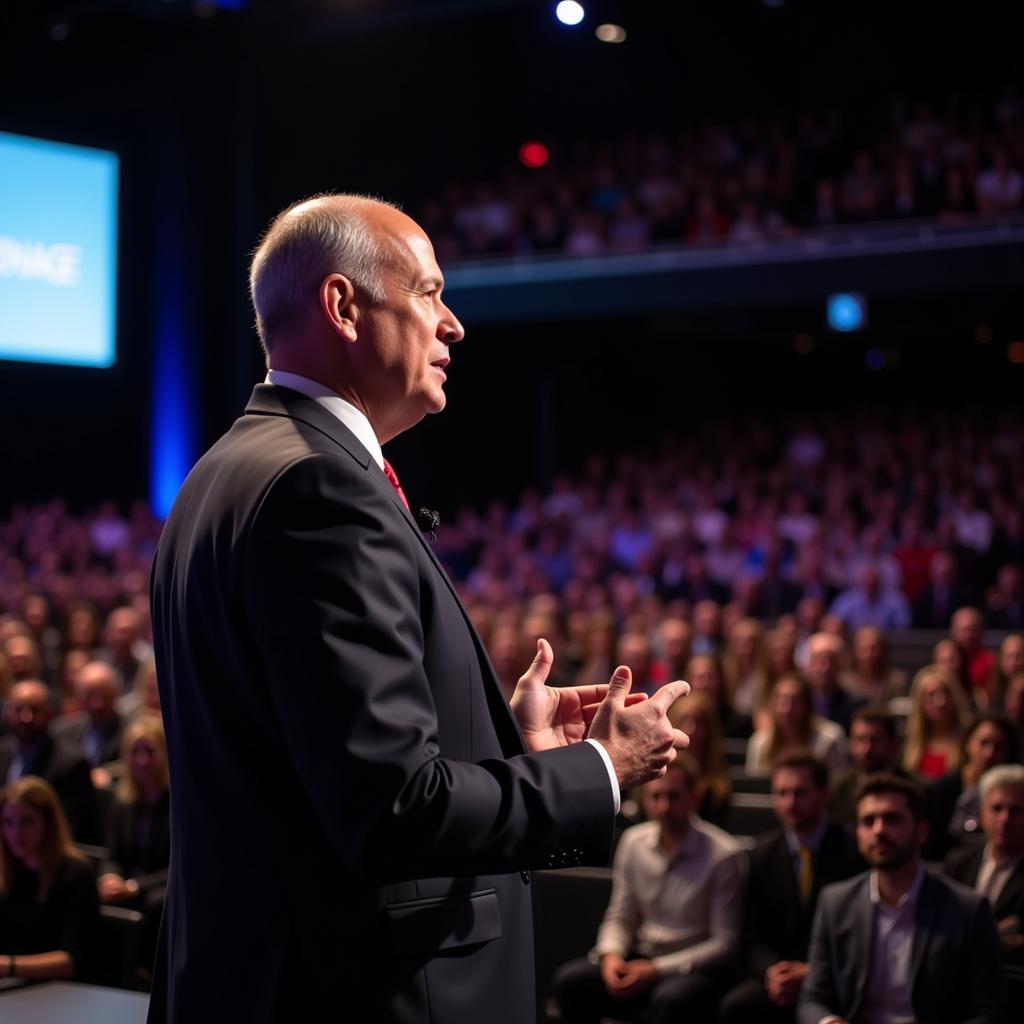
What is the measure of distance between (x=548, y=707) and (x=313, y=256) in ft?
1.76

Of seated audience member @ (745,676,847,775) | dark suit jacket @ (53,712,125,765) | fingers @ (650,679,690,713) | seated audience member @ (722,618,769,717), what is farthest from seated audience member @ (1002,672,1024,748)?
fingers @ (650,679,690,713)

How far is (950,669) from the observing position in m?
6.17

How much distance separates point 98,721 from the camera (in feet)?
20.7

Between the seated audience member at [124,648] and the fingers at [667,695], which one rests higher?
the fingers at [667,695]

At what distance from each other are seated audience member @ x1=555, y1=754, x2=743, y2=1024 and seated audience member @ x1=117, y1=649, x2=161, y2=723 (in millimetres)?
2259

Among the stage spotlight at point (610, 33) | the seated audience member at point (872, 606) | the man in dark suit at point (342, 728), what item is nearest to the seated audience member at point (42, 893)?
the man in dark suit at point (342, 728)

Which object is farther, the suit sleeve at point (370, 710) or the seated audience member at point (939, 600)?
the seated audience member at point (939, 600)

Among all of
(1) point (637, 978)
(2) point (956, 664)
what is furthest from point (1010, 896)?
(2) point (956, 664)

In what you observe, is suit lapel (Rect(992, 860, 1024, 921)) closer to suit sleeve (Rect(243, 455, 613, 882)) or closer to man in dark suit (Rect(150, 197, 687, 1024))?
man in dark suit (Rect(150, 197, 687, 1024))

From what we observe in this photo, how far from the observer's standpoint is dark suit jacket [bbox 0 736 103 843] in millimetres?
5359

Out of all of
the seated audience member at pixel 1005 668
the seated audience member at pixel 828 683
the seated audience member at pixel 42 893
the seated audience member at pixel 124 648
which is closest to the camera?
the seated audience member at pixel 42 893

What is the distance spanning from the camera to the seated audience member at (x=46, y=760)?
17.6 feet

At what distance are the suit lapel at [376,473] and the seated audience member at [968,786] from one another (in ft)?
11.4

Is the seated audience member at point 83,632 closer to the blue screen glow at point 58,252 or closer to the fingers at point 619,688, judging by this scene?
the blue screen glow at point 58,252
